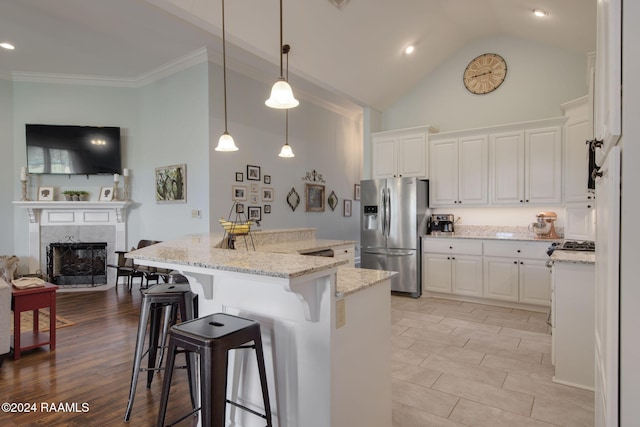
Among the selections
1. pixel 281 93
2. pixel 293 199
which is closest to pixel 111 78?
pixel 293 199

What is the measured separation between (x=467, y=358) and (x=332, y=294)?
7.16ft

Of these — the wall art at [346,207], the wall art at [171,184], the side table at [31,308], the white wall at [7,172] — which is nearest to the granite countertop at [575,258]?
the side table at [31,308]

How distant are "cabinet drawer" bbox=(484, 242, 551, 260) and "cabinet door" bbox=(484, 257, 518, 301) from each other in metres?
0.08

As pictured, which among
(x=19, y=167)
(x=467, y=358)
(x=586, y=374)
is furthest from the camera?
(x=19, y=167)

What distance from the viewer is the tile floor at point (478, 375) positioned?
2.24 m

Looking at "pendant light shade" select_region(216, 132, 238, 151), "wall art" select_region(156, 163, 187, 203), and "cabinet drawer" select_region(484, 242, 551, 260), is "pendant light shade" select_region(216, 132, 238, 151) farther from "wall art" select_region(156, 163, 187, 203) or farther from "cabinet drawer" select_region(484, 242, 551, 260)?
"cabinet drawer" select_region(484, 242, 551, 260)

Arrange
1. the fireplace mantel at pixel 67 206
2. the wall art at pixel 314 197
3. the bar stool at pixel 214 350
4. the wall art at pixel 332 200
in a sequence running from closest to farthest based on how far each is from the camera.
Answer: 1. the bar stool at pixel 214 350
2. the fireplace mantel at pixel 67 206
3. the wall art at pixel 314 197
4. the wall art at pixel 332 200

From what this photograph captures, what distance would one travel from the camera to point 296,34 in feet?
13.2

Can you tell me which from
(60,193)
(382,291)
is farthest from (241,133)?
(382,291)

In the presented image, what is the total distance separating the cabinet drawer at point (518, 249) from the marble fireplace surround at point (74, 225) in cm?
563

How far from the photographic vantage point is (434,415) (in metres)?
2.24

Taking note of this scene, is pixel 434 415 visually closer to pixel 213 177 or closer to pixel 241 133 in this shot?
pixel 213 177

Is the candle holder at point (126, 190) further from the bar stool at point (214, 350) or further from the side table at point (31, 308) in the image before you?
the bar stool at point (214, 350)

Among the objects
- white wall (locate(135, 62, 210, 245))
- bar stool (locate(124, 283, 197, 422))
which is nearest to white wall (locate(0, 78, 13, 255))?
white wall (locate(135, 62, 210, 245))
